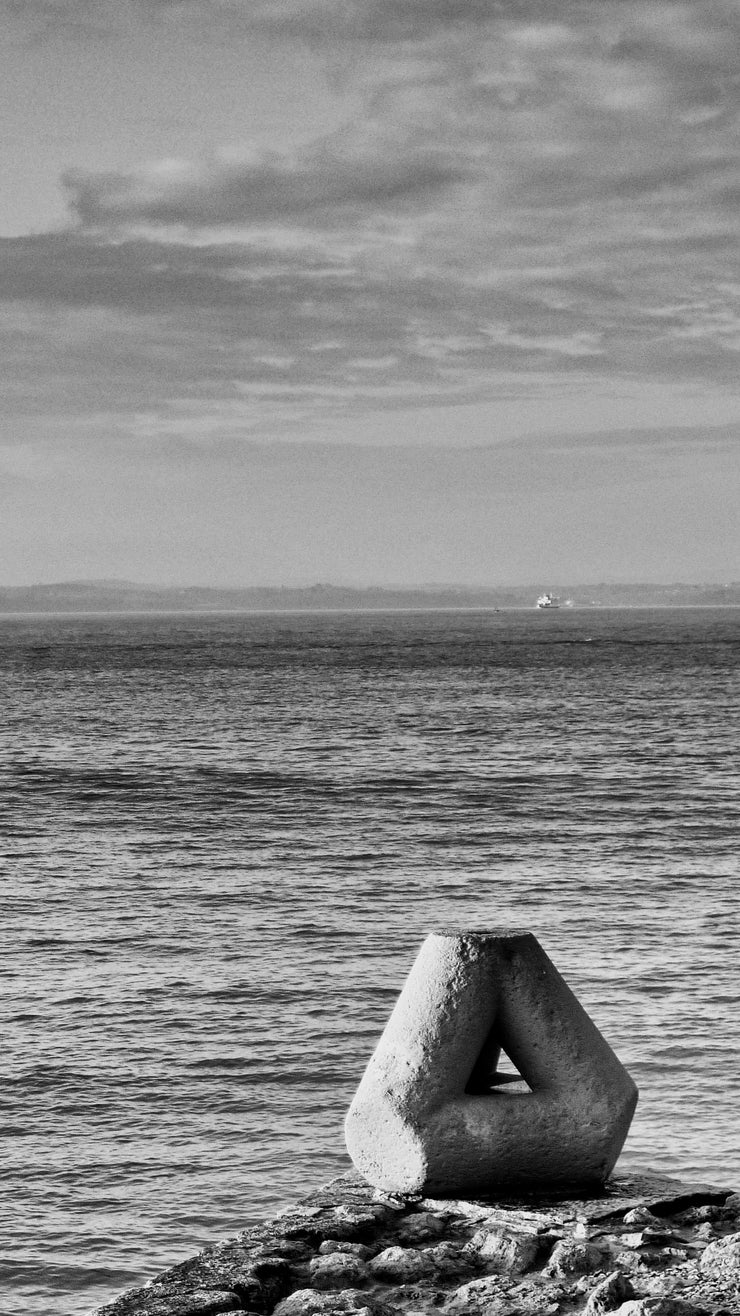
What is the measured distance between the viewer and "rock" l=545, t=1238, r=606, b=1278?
874 centimetres

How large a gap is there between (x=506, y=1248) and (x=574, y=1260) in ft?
1.43

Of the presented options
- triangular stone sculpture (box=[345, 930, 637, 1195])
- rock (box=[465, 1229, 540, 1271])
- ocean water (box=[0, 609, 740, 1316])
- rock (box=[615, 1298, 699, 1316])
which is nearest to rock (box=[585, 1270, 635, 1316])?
rock (box=[615, 1298, 699, 1316])

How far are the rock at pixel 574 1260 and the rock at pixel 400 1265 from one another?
70 centimetres

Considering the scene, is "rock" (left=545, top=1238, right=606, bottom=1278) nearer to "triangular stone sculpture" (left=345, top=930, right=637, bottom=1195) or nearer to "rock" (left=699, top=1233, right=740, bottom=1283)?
"rock" (left=699, top=1233, right=740, bottom=1283)

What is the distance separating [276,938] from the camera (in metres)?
26.6

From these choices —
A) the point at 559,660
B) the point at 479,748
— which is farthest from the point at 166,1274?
the point at 559,660

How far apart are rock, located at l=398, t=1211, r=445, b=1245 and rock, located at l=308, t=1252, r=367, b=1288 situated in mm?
598

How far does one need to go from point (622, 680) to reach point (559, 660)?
36.2m

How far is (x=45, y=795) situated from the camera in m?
50.2

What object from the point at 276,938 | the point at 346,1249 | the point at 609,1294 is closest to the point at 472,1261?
the point at 346,1249

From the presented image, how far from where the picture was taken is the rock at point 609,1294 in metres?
8.05

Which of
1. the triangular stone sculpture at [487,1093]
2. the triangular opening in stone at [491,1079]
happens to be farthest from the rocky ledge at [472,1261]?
the triangular opening in stone at [491,1079]

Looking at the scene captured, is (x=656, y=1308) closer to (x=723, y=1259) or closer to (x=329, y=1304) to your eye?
(x=723, y=1259)

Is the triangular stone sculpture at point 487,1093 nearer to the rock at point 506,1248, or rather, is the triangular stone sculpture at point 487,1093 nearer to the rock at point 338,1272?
the rock at point 506,1248
